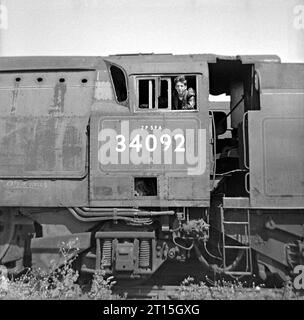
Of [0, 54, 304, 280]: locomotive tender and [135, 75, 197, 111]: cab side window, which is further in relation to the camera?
[135, 75, 197, 111]: cab side window

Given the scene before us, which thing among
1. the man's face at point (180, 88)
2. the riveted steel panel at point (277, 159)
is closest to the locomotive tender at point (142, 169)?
the riveted steel panel at point (277, 159)

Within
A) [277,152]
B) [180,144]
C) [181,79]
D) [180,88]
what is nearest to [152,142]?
[180,144]

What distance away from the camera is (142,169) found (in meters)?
5.75

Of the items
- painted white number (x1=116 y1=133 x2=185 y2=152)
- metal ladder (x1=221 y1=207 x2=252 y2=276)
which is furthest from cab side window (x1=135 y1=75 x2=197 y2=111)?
metal ladder (x1=221 y1=207 x2=252 y2=276)

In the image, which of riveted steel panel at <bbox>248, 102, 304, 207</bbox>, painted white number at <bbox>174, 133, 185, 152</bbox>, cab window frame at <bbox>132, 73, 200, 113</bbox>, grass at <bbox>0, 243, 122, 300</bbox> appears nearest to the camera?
grass at <bbox>0, 243, 122, 300</bbox>

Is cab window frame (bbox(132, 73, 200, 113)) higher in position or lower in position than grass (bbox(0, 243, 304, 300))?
higher

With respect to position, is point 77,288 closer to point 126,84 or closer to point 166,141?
point 166,141

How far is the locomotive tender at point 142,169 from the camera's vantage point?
573 centimetres

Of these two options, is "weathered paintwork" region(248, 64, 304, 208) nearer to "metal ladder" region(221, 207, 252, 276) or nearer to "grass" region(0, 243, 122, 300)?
"metal ladder" region(221, 207, 252, 276)

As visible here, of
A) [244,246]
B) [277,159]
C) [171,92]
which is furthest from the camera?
[171,92]

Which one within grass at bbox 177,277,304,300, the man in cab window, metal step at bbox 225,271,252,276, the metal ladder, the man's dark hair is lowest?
grass at bbox 177,277,304,300

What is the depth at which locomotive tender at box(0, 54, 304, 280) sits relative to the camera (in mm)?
5734

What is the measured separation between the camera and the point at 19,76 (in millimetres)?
6332
